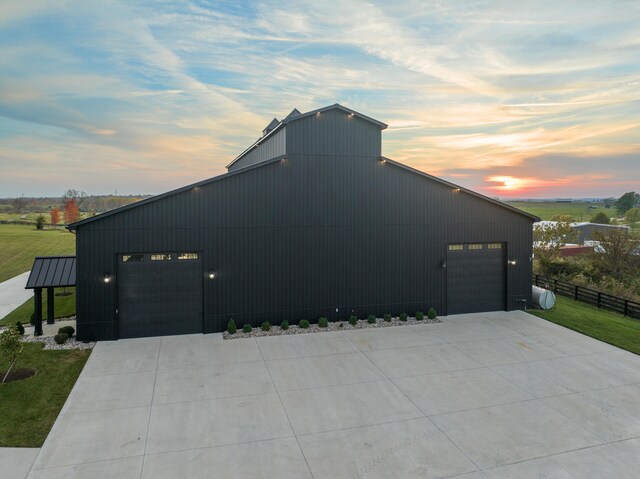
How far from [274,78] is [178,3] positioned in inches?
255

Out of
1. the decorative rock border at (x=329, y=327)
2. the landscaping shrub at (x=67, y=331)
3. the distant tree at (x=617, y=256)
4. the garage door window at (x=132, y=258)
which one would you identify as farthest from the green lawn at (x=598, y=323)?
the landscaping shrub at (x=67, y=331)

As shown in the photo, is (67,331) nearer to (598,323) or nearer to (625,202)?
(598,323)

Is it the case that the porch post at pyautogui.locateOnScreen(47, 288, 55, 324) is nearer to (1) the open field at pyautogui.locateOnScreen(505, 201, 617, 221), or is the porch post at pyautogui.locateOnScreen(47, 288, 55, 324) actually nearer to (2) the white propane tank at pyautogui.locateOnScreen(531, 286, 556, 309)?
(2) the white propane tank at pyautogui.locateOnScreen(531, 286, 556, 309)

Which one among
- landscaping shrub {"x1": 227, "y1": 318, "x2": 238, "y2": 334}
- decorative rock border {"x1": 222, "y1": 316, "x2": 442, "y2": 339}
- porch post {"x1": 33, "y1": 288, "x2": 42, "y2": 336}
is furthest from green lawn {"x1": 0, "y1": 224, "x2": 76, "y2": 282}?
decorative rock border {"x1": 222, "y1": 316, "x2": 442, "y2": 339}

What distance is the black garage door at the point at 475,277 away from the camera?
17312 mm

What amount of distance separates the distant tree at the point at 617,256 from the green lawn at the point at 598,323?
1052 cm

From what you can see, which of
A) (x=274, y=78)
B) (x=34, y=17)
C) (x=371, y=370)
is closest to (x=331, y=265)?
(x=371, y=370)

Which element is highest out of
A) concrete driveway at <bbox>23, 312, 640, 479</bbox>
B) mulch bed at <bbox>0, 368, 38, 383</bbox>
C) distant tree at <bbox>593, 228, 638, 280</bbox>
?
distant tree at <bbox>593, 228, 638, 280</bbox>

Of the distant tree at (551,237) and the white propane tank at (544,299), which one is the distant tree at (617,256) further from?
the white propane tank at (544,299)

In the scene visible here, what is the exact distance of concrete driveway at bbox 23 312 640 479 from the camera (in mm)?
6895

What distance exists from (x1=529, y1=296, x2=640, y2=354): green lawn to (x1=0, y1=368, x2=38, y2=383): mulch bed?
18.3 meters

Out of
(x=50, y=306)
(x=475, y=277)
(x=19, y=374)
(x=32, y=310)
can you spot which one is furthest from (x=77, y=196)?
(x=475, y=277)

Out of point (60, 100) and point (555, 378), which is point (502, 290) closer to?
point (555, 378)

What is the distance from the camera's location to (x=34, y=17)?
670 inches
